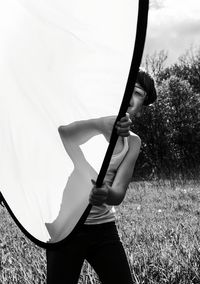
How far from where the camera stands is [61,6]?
4.21ft

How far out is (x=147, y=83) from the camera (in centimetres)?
166

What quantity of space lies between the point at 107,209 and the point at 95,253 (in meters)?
0.18

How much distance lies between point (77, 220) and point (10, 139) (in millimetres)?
469

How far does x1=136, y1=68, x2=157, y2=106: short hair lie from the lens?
5.42 feet

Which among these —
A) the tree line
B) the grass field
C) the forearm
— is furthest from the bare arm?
the tree line

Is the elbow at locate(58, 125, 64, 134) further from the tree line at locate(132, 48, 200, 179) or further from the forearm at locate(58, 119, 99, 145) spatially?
the tree line at locate(132, 48, 200, 179)

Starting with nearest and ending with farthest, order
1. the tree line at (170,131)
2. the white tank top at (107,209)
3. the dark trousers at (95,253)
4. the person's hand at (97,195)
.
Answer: the person's hand at (97,195)
the white tank top at (107,209)
the dark trousers at (95,253)
the tree line at (170,131)

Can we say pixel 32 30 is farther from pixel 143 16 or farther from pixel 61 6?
pixel 143 16

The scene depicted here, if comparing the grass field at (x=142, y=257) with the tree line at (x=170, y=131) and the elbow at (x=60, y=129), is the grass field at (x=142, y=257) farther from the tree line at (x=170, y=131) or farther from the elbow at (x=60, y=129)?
the tree line at (x=170, y=131)

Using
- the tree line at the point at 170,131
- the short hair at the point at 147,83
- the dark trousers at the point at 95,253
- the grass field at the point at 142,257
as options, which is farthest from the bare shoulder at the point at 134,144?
the tree line at the point at 170,131

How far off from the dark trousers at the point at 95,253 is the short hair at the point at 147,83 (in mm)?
492

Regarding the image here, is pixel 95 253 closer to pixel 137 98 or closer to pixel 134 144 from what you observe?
pixel 134 144

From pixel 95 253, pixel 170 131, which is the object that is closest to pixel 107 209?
pixel 95 253

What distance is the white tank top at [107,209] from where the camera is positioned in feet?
5.10
